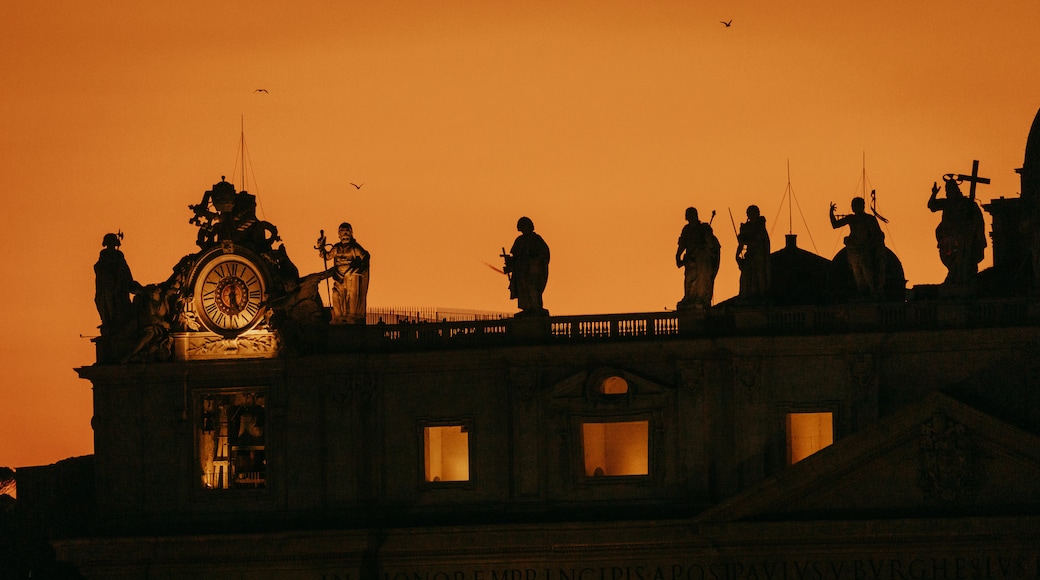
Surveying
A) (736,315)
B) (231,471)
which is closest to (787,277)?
(736,315)

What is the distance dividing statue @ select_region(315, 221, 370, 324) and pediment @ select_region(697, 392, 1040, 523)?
11548 millimetres

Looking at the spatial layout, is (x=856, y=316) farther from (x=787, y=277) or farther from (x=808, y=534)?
(x=787, y=277)

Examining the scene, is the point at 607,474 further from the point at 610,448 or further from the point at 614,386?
the point at 614,386

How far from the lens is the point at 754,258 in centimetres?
7219

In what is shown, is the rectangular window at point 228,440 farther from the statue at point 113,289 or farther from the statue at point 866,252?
the statue at point 866,252

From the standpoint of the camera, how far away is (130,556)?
73.5 metres

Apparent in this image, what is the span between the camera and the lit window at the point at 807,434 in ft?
235

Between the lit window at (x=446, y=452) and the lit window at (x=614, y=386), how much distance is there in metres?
3.91

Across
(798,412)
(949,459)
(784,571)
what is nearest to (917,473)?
(949,459)

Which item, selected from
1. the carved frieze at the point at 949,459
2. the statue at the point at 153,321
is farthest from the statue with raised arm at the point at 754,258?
the statue at the point at 153,321

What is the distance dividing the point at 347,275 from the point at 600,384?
24.3ft

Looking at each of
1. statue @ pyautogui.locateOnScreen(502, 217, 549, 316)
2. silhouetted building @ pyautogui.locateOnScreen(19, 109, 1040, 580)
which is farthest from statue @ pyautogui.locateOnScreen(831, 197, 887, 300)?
statue @ pyautogui.locateOnScreen(502, 217, 549, 316)

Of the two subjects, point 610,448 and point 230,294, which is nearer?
point 610,448

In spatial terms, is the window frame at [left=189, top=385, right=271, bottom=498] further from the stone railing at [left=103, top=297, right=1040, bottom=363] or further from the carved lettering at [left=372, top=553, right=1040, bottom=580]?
the carved lettering at [left=372, top=553, right=1040, bottom=580]
